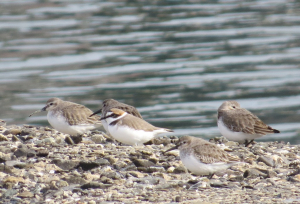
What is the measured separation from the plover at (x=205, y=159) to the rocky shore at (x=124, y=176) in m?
0.18

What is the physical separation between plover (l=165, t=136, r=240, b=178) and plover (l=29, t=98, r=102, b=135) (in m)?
3.31

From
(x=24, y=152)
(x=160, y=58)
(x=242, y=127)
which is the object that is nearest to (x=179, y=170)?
(x=24, y=152)

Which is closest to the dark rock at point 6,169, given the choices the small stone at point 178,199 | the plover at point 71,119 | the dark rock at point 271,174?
the small stone at point 178,199

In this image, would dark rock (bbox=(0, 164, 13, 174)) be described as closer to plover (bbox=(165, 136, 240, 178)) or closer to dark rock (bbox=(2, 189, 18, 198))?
dark rock (bbox=(2, 189, 18, 198))

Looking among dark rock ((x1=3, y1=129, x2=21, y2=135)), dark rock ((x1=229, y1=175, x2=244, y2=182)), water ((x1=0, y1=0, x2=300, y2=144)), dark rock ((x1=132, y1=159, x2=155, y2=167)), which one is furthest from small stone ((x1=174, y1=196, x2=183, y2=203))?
water ((x1=0, y1=0, x2=300, y2=144))

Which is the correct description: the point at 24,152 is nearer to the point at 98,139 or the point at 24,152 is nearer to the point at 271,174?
the point at 98,139

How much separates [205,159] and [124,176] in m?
1.25

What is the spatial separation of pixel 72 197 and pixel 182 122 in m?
10.6

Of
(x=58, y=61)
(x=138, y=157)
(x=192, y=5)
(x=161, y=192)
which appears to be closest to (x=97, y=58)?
(x=58, y=61)

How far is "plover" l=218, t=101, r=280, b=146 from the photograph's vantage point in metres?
11.4

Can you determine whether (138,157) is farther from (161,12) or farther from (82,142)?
(161,12)

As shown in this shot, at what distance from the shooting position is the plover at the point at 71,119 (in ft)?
37.5

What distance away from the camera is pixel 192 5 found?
3381 cm

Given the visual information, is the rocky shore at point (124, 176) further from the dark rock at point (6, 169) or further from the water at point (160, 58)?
the water at point (160, 58)
